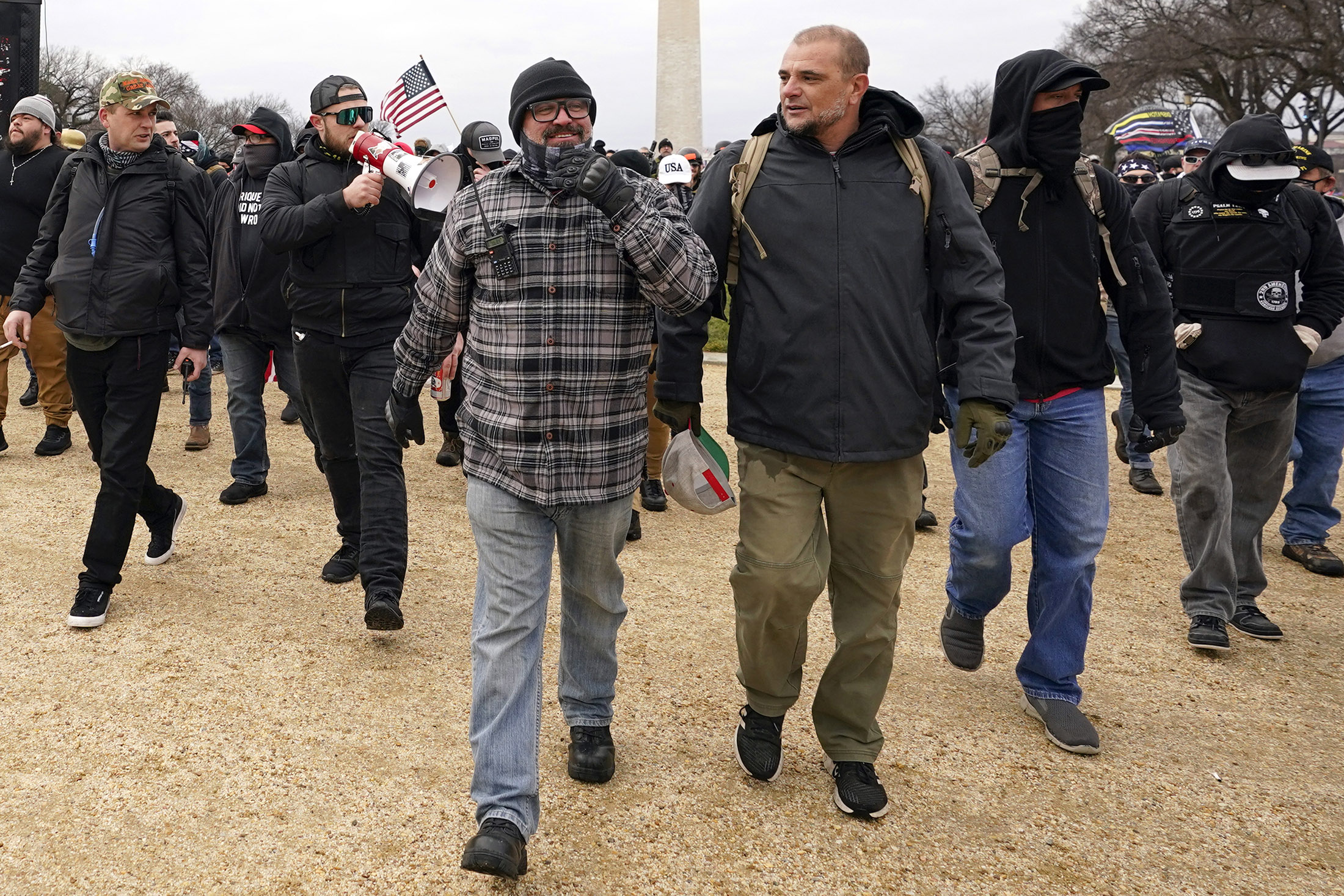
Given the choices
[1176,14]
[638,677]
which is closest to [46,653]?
[638,677]

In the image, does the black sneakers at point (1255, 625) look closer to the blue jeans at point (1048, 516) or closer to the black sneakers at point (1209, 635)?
the black sneakers at point (1209, 635)

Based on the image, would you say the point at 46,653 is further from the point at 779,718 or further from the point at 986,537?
the point at 986,537

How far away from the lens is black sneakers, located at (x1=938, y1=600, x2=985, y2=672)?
4551 millimetres

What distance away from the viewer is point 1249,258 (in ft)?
16.5

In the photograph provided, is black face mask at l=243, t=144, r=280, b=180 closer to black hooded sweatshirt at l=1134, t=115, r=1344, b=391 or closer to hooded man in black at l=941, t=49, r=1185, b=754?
hooded man in black at l=941, t=49, r=1185, b=754

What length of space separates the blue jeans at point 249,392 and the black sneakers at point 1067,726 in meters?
4.70

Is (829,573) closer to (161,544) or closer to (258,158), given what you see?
(161,544)

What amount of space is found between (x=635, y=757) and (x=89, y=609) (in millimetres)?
2563

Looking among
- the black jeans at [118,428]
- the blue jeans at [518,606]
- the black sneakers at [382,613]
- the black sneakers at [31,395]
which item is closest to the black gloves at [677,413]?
the blue jeans at [518,606]

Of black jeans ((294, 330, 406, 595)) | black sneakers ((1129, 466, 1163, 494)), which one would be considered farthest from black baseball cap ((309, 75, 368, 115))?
black sneakers ((1129, 466, 1163, 494))

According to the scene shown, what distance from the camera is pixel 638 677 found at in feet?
14.8

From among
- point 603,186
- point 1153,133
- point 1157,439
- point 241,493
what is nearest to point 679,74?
point 1153,133

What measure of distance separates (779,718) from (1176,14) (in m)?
40.0

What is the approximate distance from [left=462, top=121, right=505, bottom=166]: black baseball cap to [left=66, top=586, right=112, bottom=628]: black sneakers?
3.92m
